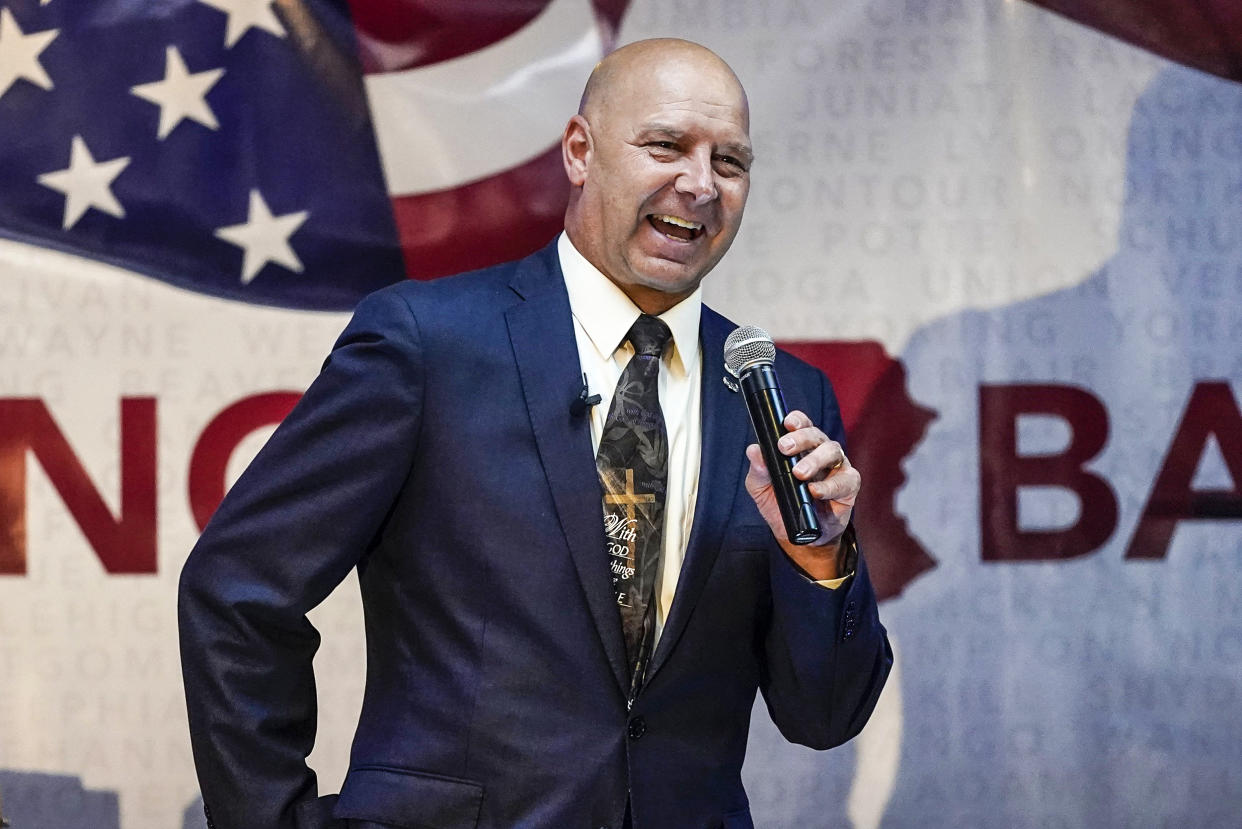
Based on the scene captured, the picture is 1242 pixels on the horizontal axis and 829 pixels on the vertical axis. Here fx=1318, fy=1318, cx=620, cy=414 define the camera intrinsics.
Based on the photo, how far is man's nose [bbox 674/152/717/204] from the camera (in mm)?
1634

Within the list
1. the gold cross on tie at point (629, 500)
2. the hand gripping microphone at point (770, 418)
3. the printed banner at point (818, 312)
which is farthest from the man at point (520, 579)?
the printed banner at point (818, 312)

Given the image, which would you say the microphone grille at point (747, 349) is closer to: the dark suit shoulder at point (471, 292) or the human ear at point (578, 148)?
the dark suit shoulder at point (471, 292)

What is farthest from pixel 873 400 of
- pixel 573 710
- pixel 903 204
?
pixel 573 710

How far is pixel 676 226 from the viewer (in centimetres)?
168

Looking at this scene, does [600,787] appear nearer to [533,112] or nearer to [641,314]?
[641,314]

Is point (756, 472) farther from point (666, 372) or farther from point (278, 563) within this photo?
point (278, 563)

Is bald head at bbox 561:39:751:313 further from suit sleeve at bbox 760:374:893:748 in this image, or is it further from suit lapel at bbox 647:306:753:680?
suit sleeve at bbox 760:374:893:748

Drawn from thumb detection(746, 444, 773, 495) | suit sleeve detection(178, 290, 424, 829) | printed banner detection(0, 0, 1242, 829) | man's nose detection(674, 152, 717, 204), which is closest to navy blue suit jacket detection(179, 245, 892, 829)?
suit sleeve detection(178, 290, 424, 829)

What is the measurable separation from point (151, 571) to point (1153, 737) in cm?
211

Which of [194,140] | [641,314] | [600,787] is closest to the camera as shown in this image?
[600,787]

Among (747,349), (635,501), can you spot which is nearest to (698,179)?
(747,349)

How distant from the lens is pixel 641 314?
169cm

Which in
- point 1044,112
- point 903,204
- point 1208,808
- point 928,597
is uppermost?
point 1044,112

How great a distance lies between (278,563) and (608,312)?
509 millimetres
